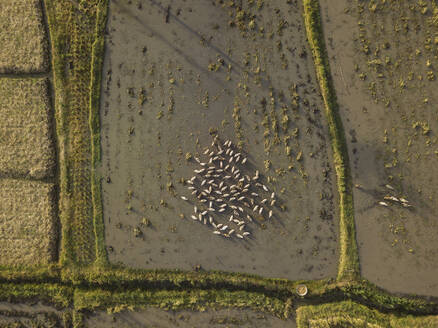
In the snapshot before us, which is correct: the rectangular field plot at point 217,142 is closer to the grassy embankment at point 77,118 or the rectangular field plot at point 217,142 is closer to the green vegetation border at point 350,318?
the grassy embankment at point 77,118

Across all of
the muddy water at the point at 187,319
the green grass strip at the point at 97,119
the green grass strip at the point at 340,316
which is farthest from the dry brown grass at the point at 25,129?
the green grass strip at the point at 340,316

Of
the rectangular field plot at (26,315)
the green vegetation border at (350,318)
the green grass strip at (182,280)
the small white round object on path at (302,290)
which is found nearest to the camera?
the green vegetation border at (350,318)

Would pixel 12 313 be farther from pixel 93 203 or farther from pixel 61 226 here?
pixel 93 203

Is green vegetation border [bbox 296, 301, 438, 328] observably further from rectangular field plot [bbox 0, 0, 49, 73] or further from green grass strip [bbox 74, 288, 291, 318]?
rectangular field plot [bbox 0, 0, 49, 73]

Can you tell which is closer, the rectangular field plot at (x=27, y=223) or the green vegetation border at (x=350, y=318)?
the green vegetation border at (x=350, y=318)

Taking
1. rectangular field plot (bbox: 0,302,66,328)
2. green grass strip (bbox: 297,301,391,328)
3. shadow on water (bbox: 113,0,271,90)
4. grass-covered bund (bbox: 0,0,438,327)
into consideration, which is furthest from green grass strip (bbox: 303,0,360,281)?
rectangular field plot (bbox: 0,302,66,328)

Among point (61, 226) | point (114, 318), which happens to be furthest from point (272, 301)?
point (61, 226)
